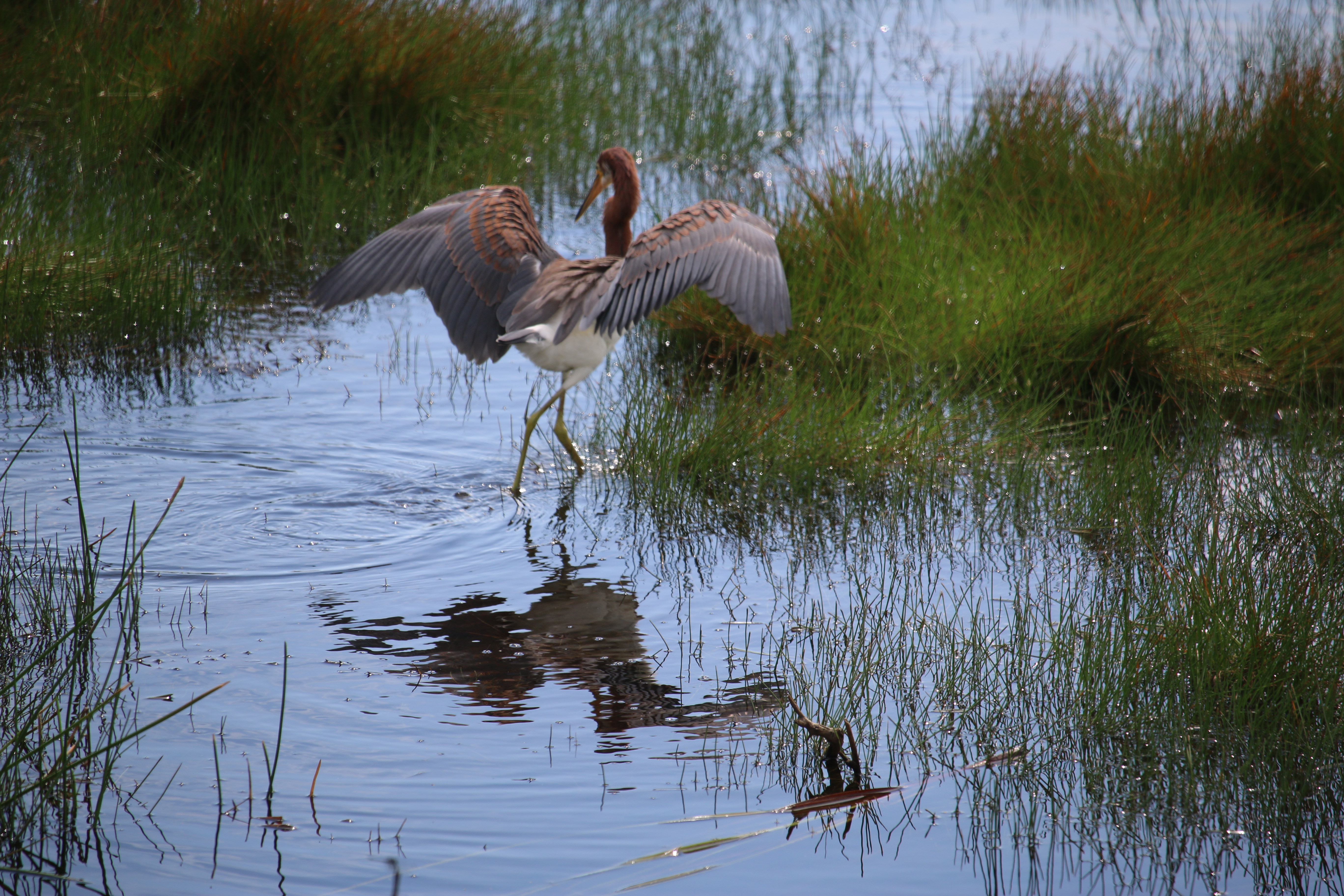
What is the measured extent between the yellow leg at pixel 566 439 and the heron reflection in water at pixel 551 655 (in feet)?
3.55

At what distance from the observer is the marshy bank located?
3020mm

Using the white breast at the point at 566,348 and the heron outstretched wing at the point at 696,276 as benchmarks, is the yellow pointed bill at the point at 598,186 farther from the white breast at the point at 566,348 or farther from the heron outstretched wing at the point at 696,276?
the heron outstretched wing at the point at 696,276

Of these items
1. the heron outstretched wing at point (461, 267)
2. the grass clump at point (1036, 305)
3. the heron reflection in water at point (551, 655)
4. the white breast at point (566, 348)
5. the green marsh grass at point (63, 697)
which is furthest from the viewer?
the grass clump at point (1036, 305)

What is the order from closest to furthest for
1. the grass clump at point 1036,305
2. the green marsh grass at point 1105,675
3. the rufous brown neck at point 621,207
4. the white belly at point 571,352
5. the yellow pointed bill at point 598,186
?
1. the green marsh grass at point 1105,675
2. the white belly at point 571,352
3. the grass clump at point 1036,305
4. the rufous brown neck at point 621,207
5. the yellow pointed bill at point 598,186

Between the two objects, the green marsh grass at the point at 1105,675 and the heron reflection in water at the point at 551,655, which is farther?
the heron reflection in water at the point at 551,655

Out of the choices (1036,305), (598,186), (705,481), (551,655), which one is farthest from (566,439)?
Result: (1036,305)

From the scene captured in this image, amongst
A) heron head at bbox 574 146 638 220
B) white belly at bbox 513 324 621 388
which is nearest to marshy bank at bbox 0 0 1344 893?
white belly at bbox 513 324 621 388

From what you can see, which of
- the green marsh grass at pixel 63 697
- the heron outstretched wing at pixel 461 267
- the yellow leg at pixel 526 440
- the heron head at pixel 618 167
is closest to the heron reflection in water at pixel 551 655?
the green marsh grass at pixel 63 697

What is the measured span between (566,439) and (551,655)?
5.47 feet

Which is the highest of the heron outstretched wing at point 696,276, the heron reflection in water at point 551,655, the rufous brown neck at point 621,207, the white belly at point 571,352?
the rufous brown neck at point 621,207

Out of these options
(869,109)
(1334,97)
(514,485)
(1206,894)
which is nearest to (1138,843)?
(1206,894)

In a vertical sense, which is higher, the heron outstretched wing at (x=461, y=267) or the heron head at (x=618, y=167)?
the heron head at (x=618, y=167)

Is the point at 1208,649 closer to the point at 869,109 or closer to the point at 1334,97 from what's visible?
the point at 1334,97

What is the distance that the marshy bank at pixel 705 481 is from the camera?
3020mm
